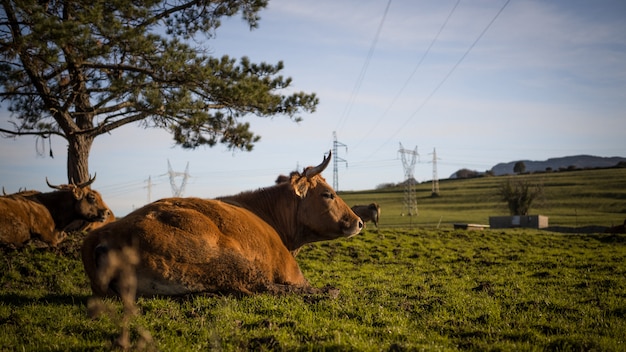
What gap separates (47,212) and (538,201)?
65.8 meters

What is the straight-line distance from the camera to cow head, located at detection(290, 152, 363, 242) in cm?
834

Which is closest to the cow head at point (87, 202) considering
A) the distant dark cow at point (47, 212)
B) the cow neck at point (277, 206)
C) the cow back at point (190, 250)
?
the distant dark cow at point (47, 212)

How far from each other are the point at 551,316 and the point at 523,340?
140 centimetres

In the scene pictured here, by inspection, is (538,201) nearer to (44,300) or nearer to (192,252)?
(192,252)

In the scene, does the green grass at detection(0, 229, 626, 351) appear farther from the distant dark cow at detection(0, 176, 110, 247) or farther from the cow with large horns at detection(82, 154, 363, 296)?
the distant dark cow at detection(0, 176, 110, 247)

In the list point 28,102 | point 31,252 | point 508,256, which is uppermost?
point 28,102

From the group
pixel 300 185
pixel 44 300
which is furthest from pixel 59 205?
pixel 300 185

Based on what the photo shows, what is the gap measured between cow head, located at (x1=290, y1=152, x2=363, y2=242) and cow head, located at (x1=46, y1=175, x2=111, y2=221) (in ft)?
30.6

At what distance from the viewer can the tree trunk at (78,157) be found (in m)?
15.8

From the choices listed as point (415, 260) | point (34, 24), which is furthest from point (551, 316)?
point (34, 24)

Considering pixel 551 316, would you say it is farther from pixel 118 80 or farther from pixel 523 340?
pixel 118 80

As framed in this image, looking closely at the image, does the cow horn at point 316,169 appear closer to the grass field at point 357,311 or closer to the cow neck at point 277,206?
the cow neck at point 277,206

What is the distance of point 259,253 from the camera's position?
20.6ft

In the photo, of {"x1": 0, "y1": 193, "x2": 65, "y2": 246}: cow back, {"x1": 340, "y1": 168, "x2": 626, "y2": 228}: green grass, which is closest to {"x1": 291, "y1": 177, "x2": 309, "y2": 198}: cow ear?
{"x1": 0, "y1": 193, "x2": 65, "y2": 246}: cow back
